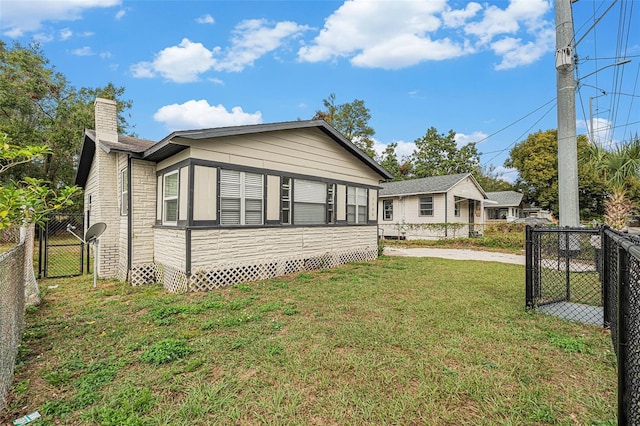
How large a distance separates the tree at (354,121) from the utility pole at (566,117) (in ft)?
82.3

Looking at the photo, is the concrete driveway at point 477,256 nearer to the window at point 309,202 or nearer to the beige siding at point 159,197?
the window at point 309,202

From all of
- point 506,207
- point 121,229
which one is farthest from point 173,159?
point 506,207

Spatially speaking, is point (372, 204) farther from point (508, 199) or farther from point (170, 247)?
point (508, 199)

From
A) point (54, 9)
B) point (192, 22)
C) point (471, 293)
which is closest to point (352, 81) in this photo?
point (192, 22)

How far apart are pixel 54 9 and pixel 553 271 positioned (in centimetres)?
1598

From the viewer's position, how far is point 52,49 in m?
20.5

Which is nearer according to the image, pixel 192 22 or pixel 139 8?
pixel 139 8

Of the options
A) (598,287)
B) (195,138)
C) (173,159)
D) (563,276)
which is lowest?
(598,287)

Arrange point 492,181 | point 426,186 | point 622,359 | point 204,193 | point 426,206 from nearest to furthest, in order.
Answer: point 622,359 < point 204,193 < point 426,206 < point 426,186 < point 492,181

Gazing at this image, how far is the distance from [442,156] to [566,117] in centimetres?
3067

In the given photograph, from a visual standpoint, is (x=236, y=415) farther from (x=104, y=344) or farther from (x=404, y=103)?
(x=404, y=103)

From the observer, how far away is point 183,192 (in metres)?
6.50

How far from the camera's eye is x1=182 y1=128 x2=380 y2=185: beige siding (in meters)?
6.77

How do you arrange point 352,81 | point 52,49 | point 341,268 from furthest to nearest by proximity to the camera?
point 352,81
point 52,49
point 341,268
